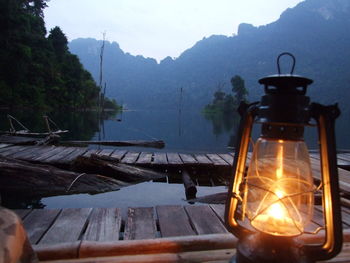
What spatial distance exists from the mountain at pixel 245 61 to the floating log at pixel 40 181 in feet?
321

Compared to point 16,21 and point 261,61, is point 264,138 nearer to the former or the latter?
point 16,21

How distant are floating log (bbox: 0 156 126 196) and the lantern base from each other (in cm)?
466

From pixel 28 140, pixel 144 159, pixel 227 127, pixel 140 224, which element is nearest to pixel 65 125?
pixel 28 140

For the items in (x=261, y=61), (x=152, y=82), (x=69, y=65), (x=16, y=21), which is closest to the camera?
(x=16, y=21)

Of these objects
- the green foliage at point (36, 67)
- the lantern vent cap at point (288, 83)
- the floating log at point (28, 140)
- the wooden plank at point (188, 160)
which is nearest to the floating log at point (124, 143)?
the floating log at point (28, 140)

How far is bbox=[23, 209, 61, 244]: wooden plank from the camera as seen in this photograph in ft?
8.65

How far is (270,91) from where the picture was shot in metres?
1.16

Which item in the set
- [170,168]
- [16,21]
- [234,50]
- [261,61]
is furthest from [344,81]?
[170,168]

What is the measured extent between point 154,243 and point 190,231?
1007 mm

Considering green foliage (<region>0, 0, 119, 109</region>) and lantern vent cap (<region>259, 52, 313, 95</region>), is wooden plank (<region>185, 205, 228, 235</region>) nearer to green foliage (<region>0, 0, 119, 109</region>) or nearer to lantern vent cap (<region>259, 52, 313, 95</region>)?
lantern vent cap (<region>259, 52, 313, 95</region>)

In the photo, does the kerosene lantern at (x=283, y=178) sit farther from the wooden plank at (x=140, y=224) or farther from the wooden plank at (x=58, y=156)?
the wooden plank at (x=58, y=156)

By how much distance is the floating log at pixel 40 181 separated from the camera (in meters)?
5.17

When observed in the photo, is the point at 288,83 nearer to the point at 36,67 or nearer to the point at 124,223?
the point at 124,223

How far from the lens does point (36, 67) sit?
129 feet
